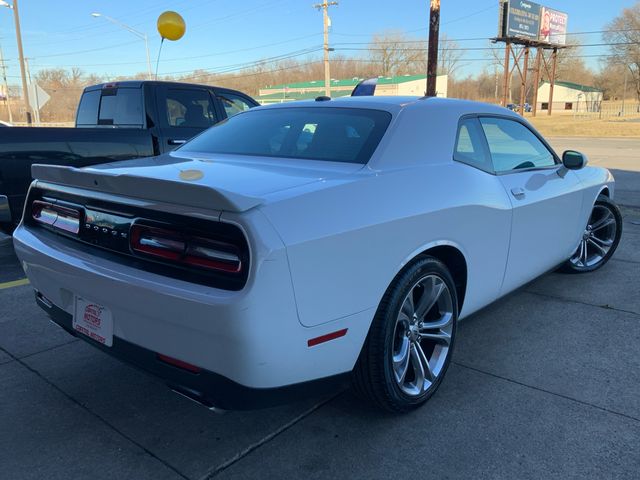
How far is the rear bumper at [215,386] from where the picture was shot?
6.28 ft

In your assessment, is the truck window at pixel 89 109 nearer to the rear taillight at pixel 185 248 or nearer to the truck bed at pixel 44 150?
the truck bed at pixel 44 150

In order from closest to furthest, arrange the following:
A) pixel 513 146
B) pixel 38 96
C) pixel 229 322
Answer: pixel 229 322
pixel 513 146
pixel 38 96

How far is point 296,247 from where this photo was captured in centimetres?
186

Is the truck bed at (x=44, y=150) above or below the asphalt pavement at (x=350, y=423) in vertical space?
above

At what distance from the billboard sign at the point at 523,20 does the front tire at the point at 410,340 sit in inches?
1940

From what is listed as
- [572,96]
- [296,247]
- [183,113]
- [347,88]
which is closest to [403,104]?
[296,247]

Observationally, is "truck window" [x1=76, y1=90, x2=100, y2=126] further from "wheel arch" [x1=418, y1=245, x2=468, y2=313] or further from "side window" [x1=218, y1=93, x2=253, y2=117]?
"wheel arch" [x1=418, y1=245, x2=468, y2=313]

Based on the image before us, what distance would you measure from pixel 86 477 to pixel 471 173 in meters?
2.38

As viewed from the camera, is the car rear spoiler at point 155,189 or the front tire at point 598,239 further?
the front tire at point 598,239

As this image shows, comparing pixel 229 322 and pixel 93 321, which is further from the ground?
pixel 229 322

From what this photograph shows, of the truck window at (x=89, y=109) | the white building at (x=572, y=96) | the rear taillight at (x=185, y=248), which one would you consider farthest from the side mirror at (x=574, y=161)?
the white building at (x=572, y=96)

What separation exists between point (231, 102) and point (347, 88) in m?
51.5

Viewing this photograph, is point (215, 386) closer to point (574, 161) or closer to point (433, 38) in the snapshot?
point (574, 161)

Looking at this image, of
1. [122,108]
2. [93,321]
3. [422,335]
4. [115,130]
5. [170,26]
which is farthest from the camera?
[170,26]
